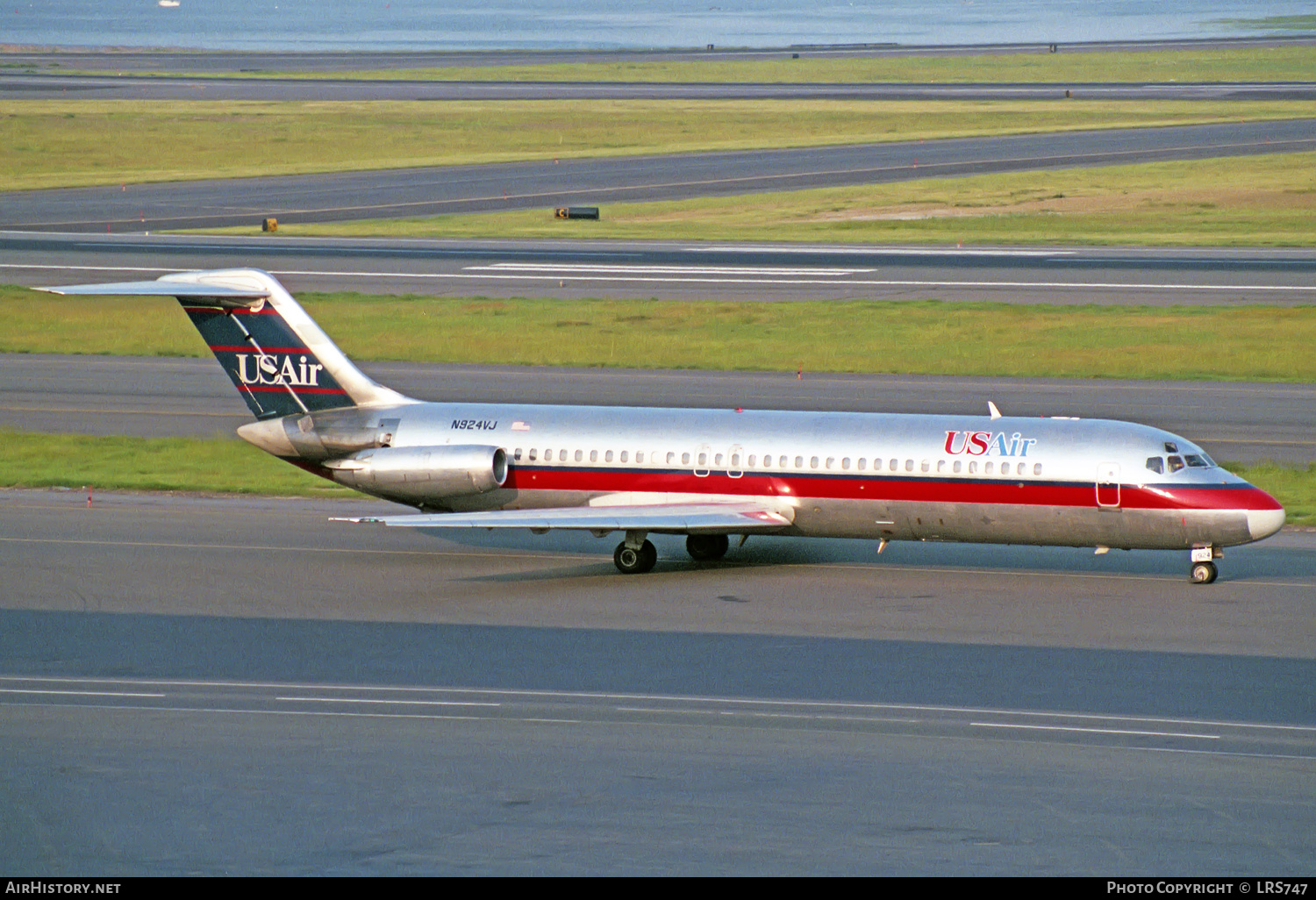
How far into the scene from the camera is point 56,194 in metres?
107

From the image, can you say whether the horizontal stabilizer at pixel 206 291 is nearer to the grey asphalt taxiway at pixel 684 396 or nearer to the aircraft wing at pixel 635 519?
the aircraft wing at pixel 635 519

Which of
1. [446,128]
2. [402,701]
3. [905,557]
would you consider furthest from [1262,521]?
[446,128]

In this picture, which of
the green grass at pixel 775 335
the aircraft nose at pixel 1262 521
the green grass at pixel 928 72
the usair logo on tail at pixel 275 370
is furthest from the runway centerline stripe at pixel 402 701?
the green grass at pixel 928 72

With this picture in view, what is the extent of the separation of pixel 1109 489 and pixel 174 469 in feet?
79.0

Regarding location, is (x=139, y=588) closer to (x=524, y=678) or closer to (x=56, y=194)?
(x=524, y=678)

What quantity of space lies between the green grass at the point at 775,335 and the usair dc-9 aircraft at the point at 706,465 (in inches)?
928

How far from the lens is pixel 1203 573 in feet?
108

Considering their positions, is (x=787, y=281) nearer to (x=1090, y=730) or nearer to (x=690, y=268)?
(x=690, y=268)

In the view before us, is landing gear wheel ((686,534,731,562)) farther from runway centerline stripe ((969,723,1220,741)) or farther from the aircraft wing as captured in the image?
runway centerline stripe ((969,723,1220,741))

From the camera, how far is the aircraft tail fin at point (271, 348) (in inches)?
1460

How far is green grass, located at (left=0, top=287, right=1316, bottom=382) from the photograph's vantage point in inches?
2331

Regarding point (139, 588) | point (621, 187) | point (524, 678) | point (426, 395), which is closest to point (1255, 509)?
point (524, 678)

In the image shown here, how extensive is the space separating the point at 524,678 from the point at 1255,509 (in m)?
14.1

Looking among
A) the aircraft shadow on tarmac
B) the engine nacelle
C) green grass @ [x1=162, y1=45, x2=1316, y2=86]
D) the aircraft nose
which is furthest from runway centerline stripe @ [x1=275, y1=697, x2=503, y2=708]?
green grass @ [x1=162, y1=45, x2=1316, y2=86]
